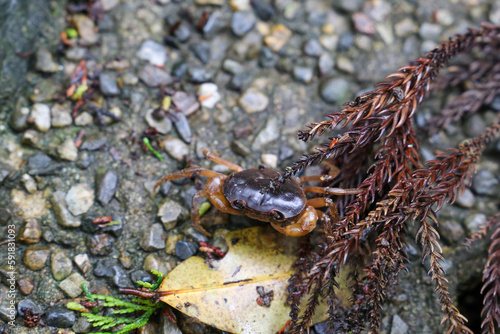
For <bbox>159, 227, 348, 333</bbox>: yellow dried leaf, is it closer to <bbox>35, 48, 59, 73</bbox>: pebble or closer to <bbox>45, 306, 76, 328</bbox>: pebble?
<bbox>45, 306, 76, 328</bbox>: pebble

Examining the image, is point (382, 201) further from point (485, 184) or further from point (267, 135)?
point (485, 184)

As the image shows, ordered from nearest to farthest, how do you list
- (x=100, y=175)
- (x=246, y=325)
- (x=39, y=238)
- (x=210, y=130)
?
(x=246, y=325) → (x=39, y=238) → (x=100, y=175) → (x=210, y=130)

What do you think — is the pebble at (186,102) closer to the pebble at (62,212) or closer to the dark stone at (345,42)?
the pebble at (62,212)

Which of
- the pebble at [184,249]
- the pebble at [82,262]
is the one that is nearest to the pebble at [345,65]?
the pebble at [184,249]

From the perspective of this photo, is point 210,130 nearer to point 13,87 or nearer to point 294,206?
point 294,206

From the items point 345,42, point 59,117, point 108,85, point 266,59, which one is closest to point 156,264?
point 59,117

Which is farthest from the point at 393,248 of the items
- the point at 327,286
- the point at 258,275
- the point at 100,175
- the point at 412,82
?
the point at 100,175

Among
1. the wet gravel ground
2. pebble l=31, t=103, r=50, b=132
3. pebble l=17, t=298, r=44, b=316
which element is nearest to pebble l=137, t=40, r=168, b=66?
the wet gravel ground
